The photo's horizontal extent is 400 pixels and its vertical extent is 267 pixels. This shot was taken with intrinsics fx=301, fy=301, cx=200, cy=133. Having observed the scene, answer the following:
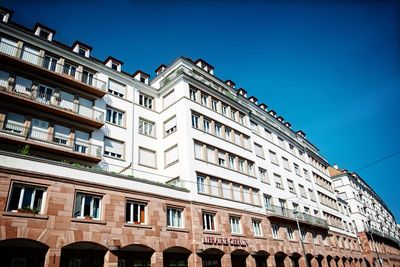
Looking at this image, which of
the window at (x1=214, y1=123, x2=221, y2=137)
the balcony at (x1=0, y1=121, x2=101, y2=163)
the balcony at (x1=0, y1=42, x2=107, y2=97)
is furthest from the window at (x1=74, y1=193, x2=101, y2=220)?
the window at (x1=214, y1=123, x2=221, y2=137)

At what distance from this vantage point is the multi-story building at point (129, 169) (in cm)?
1548

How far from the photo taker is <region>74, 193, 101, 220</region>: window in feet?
54.1

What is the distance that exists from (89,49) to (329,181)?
45.0 meters

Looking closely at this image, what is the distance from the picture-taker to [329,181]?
5316 centimetres

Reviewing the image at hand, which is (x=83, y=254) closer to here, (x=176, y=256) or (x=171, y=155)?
(x=176, y=256)

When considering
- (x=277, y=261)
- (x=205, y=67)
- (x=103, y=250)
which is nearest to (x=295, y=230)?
(x=277, y=261)

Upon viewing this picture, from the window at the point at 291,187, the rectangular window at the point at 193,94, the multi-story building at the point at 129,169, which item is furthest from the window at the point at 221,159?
the window at the point at 291,187

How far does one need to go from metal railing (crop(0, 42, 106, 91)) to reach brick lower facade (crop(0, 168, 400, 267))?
9.86 meters

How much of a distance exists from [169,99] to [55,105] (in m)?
10.6

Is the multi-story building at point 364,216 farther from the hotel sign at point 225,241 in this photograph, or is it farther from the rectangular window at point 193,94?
the rectangular window at point 193,94

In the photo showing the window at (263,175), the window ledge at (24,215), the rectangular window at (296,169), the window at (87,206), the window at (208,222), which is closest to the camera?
the window ledge at (24,215)

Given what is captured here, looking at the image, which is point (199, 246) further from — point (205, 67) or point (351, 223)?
point (351, 223)

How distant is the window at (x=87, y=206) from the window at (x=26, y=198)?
184 centimetres

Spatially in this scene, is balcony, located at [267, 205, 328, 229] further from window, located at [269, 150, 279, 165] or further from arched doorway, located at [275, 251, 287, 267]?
window, located at [269, 150, 279, 165]
